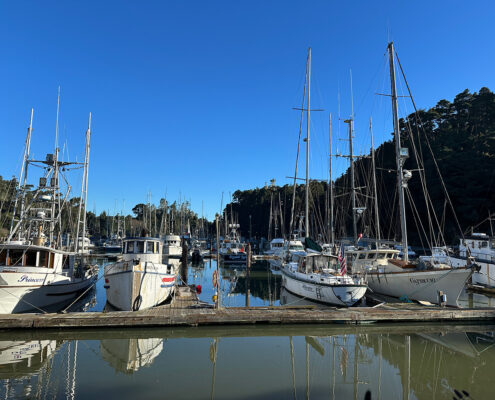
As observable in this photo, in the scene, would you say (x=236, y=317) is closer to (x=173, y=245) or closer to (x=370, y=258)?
(x=370, y=258)

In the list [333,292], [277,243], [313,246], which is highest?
[313,246]

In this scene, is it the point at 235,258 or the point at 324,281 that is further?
the point at 235,258

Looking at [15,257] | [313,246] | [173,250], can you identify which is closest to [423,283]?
[313,246]

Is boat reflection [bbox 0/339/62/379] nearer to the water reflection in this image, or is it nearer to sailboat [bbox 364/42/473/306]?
the water reflection

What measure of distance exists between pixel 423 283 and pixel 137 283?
15.9 metres

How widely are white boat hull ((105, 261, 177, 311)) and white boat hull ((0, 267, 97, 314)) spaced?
297cm

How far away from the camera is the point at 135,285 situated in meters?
16.9

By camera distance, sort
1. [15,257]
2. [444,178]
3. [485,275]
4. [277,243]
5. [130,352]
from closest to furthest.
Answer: [130,352], [15,257], [485,275], [444,178], [277,243]

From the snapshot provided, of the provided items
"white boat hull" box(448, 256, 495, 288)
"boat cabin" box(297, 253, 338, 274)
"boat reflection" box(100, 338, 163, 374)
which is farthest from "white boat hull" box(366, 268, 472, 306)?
"boat reflection" box(100, 338, 163, 374)

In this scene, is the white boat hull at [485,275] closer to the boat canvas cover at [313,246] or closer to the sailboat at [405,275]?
the sailboat at [405,275]

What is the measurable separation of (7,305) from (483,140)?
71.0 meters

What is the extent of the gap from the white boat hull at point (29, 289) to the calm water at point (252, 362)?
3.02 m

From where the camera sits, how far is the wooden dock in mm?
14367

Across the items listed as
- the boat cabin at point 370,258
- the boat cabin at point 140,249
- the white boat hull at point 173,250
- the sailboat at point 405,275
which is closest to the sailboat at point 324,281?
the sailboat at point 405,275
